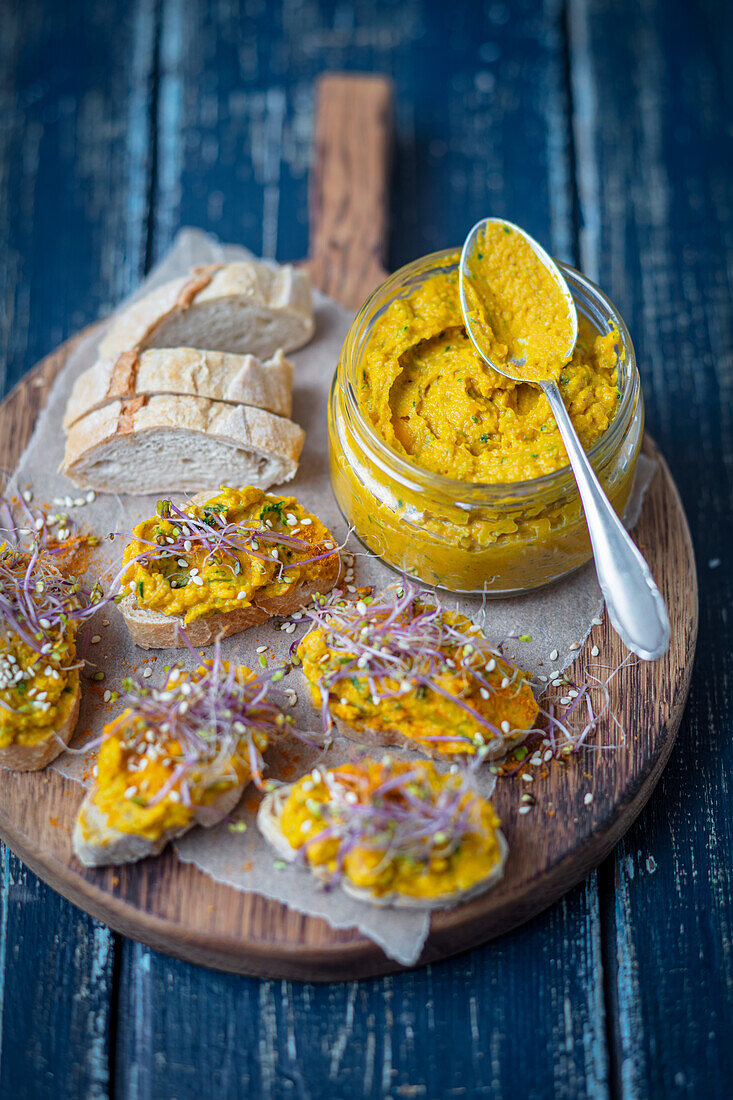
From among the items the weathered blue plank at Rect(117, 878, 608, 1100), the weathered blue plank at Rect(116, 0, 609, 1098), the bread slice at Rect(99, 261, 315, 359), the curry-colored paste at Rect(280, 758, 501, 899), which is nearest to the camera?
the curry-colored paste at Rect(280, 758, 501, 899)

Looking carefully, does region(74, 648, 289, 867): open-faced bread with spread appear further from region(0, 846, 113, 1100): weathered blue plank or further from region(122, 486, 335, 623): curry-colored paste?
region(0, 846, 113, 1100): weathered blue plank

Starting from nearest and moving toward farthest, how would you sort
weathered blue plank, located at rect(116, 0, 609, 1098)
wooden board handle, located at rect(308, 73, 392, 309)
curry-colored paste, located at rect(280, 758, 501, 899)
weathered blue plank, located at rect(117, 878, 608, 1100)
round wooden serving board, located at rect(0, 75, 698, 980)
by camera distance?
curry-colored paste, located at rect(280, 758, 501, 899) → round wooden serving board, located at rect(0, 75, 698, 980) → weathered blue plank, located at rect(117, 878, 608, 1100) → wooden board handle, located at rect(308, 73, 392, 309) → weathered blue plank, located at rect(116, 0, 609, 1098)

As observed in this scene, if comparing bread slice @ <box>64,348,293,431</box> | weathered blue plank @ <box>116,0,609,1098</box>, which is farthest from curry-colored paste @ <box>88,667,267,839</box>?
weathered blue plank @ <box>116,0,609,1098</box>

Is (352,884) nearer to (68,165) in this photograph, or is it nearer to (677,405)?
(677,405)

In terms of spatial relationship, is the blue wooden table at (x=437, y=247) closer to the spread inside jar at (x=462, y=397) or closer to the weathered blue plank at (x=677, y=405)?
the weathered blue plank at (x=677, y=405)

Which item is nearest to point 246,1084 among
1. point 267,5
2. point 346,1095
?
point 346,1095

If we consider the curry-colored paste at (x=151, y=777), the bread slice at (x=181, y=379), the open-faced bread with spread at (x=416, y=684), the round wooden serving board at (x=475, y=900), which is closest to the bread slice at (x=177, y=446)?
the bread slice at (x=181, y=379)

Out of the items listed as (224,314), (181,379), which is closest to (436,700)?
(181,379)
